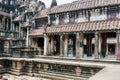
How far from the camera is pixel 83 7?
25.2 metres

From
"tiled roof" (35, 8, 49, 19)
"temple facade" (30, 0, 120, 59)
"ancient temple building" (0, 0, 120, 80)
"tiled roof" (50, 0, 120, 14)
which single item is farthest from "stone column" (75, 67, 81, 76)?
"tiled roof" (35, 8, 49, 19)

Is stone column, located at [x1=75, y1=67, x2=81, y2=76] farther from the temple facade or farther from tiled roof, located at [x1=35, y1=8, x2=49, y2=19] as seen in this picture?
tiled roof, located at [x1=35, y1=8, x2=49, y2=19]

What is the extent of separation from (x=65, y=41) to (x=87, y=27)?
462 centimetres

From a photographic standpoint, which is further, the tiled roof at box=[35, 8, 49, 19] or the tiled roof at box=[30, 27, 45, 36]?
the tiled roof at box=[35, 8, 49, 19]

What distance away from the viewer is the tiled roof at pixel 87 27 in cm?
2129

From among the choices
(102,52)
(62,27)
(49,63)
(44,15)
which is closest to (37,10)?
(44,15)

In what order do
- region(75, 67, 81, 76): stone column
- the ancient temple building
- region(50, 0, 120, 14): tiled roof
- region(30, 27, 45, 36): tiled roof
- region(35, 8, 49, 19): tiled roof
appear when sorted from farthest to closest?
1. region(35, 8, 49, 19): tiled roof
2. region(30, 27, 45, 36): tiled roof
3. region(50, 0, 120, 14): tiled roof
4. the ancient temple building
5. region(75, 67, 81, 76): stone column

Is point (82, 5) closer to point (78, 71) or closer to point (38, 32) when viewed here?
point (38, 32)

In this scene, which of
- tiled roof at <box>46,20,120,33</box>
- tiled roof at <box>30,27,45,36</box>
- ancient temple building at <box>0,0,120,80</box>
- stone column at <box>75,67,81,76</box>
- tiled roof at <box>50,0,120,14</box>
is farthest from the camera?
tiled roof at <box>30,27,45,36</box>

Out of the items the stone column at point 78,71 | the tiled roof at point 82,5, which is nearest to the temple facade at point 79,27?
the tiled roof at point 82,5

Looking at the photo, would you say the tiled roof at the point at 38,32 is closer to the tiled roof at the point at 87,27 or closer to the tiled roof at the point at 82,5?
the tiled roof at the point at 87,27

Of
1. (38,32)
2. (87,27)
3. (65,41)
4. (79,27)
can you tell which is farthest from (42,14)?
(87,27)

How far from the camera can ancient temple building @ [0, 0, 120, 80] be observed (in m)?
18.1

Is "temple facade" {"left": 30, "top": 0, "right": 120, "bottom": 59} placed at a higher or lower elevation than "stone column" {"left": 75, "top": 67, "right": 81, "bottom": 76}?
higher
